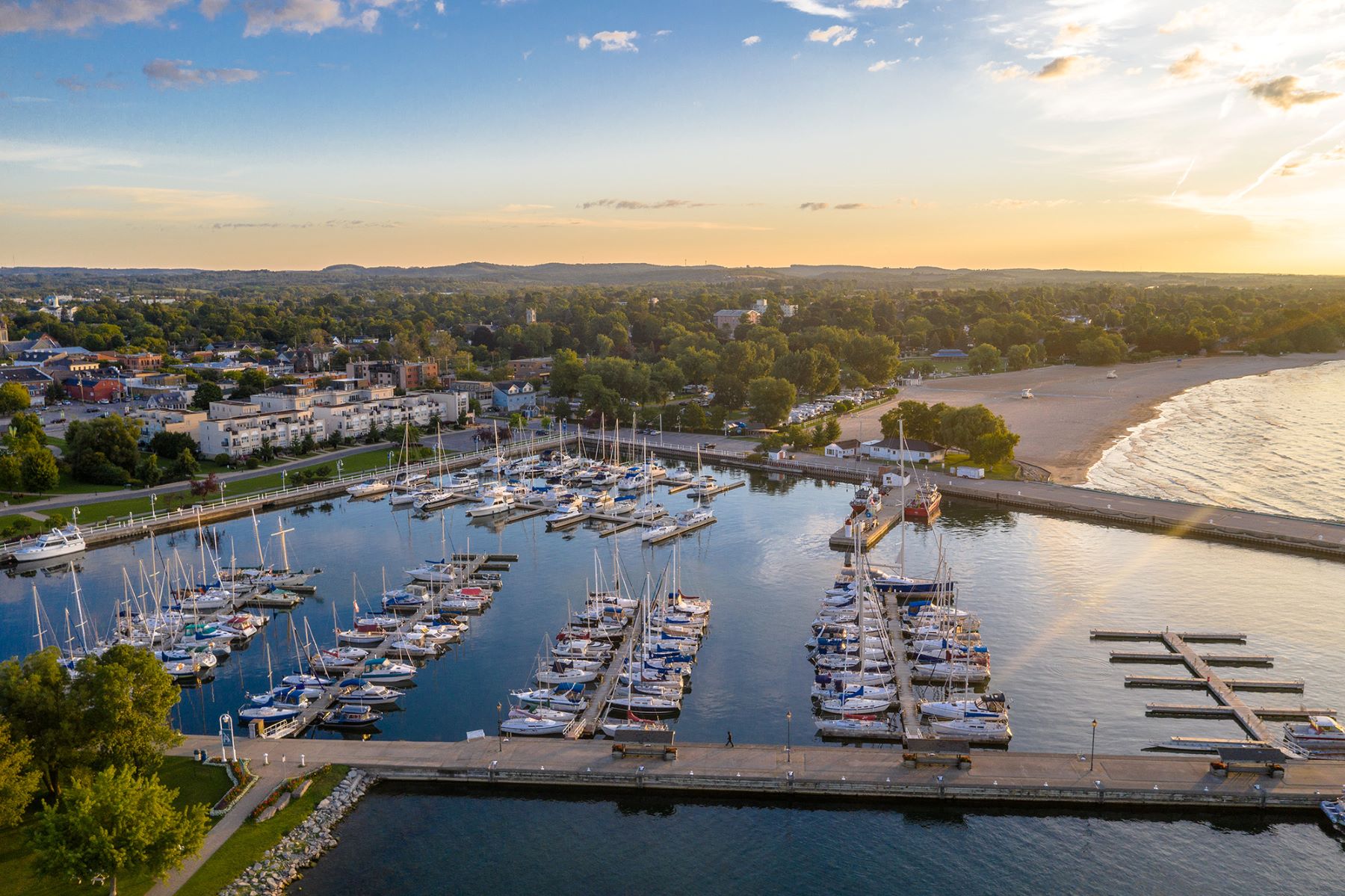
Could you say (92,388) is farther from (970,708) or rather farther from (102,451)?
(970,708)

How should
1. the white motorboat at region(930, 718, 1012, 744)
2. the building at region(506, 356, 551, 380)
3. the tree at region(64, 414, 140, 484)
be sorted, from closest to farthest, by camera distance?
the white motorboat at region(930, 718, 1012, 744)
the tree at region(64, 414, 140, 484)
the building at region(506, 356, 551, 380)

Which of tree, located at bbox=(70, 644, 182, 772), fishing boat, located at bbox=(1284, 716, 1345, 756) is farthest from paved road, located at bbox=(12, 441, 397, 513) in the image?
fishing boat, located at bbox=(1284, 716, 1345, 756)

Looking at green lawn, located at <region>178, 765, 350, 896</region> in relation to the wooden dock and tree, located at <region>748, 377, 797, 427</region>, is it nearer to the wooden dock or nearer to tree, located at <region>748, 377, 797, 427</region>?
the wooden dock

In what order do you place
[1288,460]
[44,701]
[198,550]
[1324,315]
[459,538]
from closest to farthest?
1. [44,701]
2. [198,550]
3. [459,538]
4. [1288,460]
5. [1324,315]

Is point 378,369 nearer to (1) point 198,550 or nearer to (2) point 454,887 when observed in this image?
(1) point 198,550

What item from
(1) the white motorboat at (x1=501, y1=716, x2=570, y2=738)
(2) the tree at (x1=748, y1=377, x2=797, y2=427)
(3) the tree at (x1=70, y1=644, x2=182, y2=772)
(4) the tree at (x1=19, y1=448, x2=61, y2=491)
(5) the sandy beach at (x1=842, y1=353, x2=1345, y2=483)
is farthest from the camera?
(2) the tree at (x1=748, y1=377, x2=797, y2=427)

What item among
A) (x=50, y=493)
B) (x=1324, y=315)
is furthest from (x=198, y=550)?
(x=1324, y=315)

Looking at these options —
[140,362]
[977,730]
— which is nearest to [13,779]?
[977,730]
